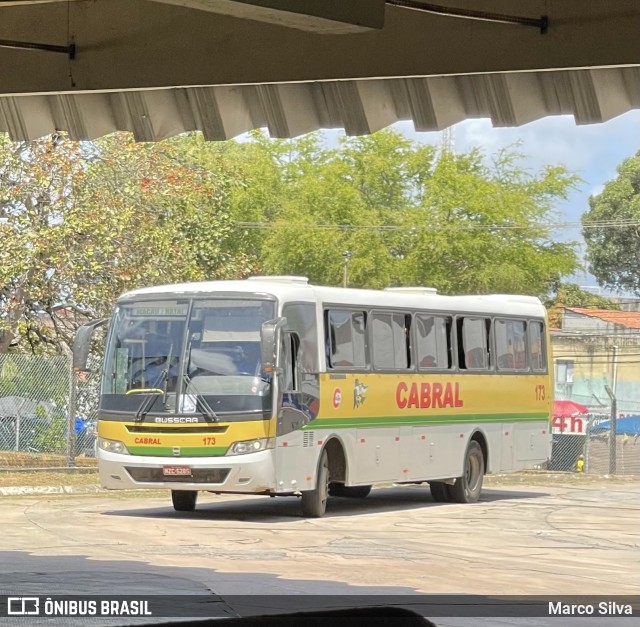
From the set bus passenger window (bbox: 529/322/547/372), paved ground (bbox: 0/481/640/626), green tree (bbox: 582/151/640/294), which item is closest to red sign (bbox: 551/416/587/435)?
bus passenger window (bbox: 529/322/547/372)

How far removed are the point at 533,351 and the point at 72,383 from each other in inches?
351

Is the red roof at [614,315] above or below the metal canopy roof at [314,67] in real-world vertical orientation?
above

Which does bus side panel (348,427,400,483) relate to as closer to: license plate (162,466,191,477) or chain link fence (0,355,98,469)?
license plate (162,466,191,477)

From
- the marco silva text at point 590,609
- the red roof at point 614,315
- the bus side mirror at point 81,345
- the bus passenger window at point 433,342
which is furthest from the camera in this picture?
the red roof at point 614,315

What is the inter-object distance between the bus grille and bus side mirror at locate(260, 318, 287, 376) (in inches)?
60.6

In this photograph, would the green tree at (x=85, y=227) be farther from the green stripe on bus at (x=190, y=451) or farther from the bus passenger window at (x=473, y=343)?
the green stripe on bus at (x=190, y=451)

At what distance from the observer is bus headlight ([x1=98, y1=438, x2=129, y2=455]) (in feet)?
65.2

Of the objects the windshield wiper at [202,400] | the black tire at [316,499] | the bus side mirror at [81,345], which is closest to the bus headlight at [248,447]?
the windshield wiper at [202,400]

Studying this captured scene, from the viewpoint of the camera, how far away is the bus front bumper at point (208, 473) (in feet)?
62.7

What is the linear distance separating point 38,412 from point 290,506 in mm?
6323

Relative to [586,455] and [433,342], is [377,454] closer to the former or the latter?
[433,342]

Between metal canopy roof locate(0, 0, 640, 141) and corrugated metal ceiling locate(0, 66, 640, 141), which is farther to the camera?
corrugated metal ceiling locate(0, 66, 640, 141)

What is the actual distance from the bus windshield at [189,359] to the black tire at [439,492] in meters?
5.94

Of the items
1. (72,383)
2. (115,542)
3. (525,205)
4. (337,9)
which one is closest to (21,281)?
(72,383)
